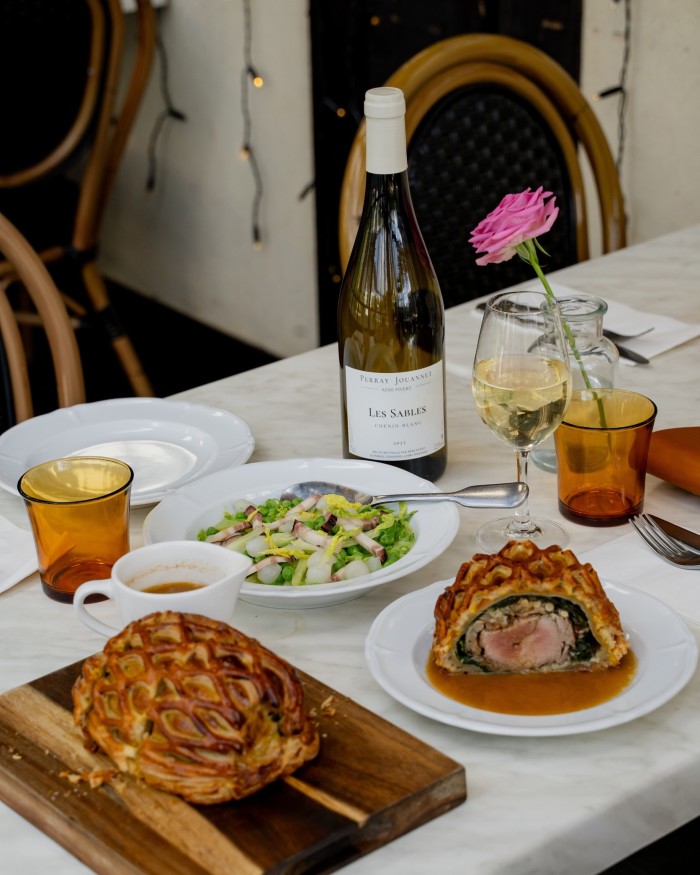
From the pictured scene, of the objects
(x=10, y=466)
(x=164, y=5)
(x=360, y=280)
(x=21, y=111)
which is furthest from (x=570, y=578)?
(x=164, y=5)

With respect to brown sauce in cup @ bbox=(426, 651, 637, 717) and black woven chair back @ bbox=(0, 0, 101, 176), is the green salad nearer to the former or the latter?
brown sauce in cup @ bbox=(426, 651, 637, 717)

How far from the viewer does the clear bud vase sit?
47.0 inches

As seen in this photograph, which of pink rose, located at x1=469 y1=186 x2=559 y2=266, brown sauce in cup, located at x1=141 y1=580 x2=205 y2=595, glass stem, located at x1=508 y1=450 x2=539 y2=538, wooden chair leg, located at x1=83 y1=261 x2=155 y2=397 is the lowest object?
wooden chair leg, located at x1=83 y1=261 x2=155 y2=397

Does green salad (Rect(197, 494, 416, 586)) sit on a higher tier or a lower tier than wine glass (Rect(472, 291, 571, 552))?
lower

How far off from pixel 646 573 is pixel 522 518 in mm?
135

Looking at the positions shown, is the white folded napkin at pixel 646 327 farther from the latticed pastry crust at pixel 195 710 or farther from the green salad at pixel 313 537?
the latticed pastry crust at pixel 195 710

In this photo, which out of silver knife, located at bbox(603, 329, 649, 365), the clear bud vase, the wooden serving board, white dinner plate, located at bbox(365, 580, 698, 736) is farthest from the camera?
silver knife, located at bbox(603, 329, 649, 365)

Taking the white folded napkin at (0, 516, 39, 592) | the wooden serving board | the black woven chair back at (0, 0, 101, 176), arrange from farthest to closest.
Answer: the black woven chair back at (0, 0, 101, 176)
the white folded napkin at (0, 516, 39, 592)
the wooden serving board

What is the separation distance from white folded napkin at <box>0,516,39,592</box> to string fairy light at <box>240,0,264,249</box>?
7.72 ft

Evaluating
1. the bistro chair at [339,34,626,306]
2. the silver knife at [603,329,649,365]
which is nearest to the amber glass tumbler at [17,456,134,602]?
the silver knife at [603,329,649,365]

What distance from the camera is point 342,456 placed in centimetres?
126

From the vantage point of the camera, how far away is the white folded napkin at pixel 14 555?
104 centimetres

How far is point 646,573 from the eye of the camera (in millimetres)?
994

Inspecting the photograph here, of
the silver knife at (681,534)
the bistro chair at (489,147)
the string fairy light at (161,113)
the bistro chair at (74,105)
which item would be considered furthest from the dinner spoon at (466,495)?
the string fairy light at (161,113)
